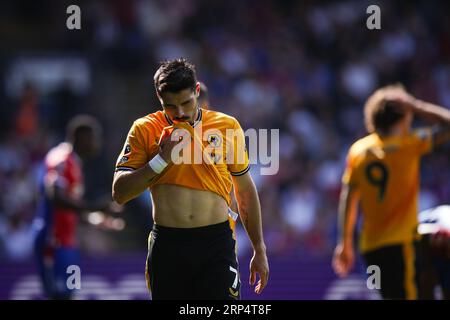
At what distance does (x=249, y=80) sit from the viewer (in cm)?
1590

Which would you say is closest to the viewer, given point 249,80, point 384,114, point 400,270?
point 400,270

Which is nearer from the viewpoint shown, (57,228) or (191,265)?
(191,265)

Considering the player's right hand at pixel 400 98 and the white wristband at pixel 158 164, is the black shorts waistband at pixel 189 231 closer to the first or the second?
the white wristband at pixel 158 164

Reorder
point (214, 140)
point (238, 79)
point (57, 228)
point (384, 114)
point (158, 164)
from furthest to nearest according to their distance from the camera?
point (238, 79), point (57, 228), point (384, 114), point (214, 140), point (158, 164)

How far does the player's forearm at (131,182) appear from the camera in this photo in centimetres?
570

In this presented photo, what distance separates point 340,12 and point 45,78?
5608 mm

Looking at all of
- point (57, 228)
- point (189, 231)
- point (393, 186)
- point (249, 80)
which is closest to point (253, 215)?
point (189, 231)

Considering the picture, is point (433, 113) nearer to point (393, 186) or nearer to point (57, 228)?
point (393, 186)

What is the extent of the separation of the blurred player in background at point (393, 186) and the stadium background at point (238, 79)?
214 inches

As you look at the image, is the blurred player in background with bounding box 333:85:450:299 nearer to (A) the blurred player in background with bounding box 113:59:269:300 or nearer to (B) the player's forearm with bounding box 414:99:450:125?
(B) the player's forearm with bounding box 414:99:450:125

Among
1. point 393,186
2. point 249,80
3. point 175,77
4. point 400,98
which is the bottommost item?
point 393,186

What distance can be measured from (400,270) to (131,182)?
292 centimetres

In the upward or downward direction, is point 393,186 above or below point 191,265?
above

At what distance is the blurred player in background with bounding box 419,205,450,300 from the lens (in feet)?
24.3
